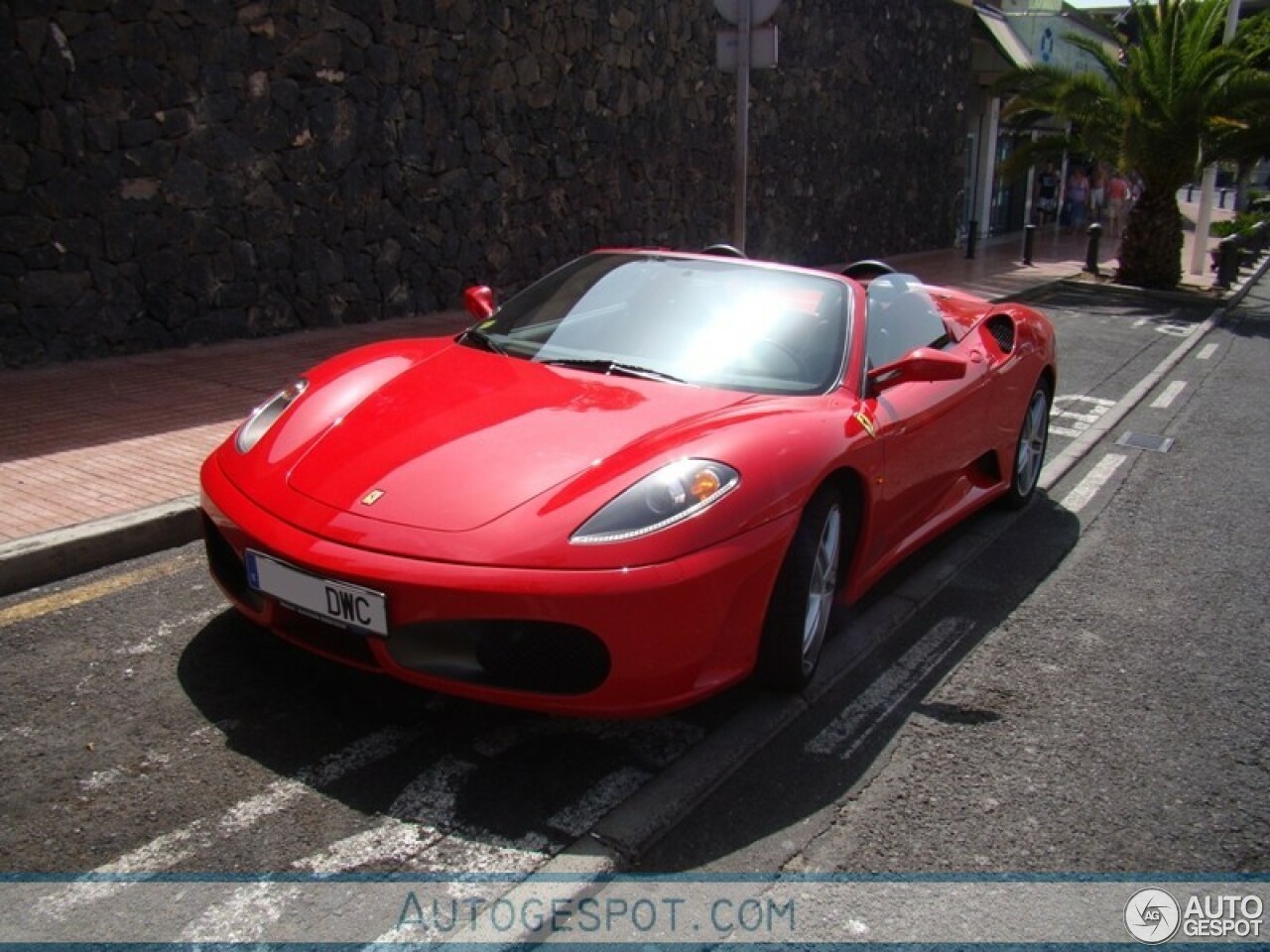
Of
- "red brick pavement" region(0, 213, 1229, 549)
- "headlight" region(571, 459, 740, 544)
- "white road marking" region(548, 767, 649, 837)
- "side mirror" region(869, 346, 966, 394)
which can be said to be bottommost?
"white road marking" region(548, 767, 649, 837)

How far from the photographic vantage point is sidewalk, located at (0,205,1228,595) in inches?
180

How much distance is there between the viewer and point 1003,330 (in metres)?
5.56

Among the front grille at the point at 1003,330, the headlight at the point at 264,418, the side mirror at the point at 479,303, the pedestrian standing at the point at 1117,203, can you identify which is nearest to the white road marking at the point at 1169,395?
the front grille at the point at 1003,330

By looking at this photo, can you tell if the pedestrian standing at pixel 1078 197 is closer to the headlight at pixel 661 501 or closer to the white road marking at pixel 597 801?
the headlight at pixel 661 501

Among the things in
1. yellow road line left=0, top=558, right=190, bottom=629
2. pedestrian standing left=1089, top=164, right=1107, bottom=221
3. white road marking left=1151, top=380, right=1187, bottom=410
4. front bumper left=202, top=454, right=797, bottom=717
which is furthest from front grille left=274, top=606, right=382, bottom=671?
pedestrian standing left=1089, top=164, right=1107, bottom=221

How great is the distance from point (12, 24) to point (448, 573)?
21.1ft

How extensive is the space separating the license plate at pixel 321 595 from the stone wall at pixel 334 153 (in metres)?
5.47

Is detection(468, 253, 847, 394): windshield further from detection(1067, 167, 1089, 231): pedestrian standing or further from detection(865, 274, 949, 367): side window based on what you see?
detection(1067, 167, 1089, 231): pedestrian standing

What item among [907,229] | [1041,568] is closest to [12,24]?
[1041,568]

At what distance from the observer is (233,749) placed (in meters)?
3.09

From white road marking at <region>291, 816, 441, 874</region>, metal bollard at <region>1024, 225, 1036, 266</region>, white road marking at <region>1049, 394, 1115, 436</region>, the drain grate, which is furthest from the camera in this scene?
metal bollard at <region>1024, 225, 1036, 266</region>

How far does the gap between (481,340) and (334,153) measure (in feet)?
19.6

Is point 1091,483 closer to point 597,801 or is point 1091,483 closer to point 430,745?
point 597,801

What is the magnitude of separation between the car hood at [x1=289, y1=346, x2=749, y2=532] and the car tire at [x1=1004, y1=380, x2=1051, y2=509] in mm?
2515
